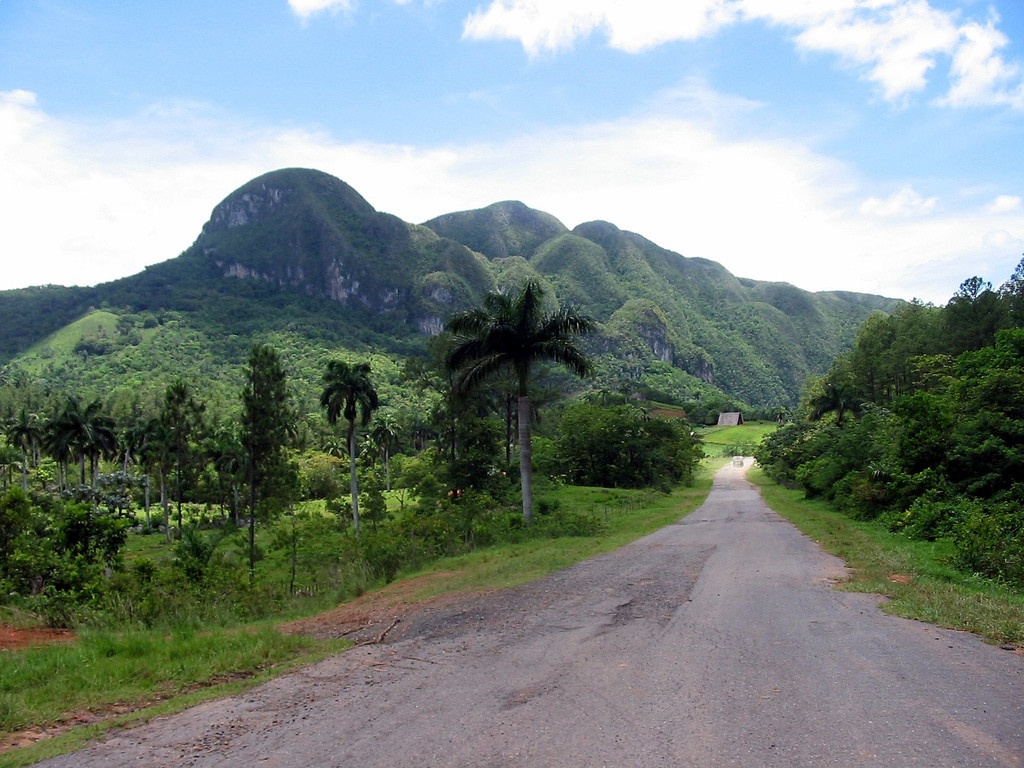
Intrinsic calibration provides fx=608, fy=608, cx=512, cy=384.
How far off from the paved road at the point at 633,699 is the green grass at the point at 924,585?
17.2 inches

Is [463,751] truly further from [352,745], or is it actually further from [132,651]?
[132,651]

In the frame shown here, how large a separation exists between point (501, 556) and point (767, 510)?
720 inches

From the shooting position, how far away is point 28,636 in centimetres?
977

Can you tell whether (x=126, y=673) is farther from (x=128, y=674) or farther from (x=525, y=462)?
(x=525, y=462)

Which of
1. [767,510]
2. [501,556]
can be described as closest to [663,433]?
[767,510]

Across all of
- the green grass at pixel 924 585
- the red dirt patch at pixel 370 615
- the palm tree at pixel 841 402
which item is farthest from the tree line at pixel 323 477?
the palm tree at pixel 841 402

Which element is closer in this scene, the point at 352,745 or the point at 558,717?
the point at 352,745

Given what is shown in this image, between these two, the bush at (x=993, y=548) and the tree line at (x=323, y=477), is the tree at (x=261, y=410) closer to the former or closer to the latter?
the tree line at (x=323, y=477)

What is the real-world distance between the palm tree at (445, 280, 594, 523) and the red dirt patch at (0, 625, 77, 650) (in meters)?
12.3

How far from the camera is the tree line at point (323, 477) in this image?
1308cm

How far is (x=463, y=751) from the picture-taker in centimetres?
422

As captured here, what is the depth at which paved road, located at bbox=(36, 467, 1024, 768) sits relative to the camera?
4109 millimetres

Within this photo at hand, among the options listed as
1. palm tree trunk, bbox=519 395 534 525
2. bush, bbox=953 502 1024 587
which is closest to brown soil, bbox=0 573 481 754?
palm tree trunk, bbox=519 395 534 525

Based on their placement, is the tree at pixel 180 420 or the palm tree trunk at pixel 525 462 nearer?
the palm tree trunk at pixel 525 462
